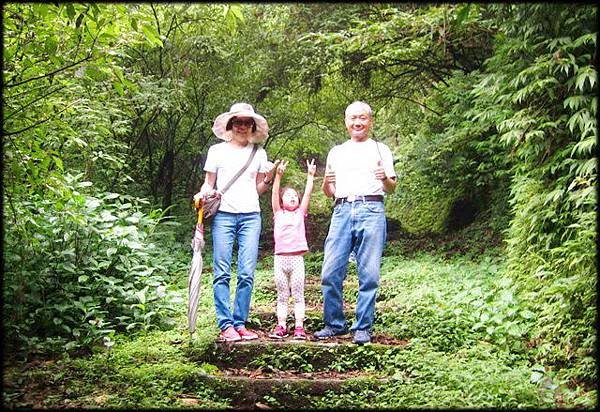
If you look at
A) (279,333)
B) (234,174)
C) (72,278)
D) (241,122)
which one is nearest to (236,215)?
(234,174)

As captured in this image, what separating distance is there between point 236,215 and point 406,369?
2.03 metres

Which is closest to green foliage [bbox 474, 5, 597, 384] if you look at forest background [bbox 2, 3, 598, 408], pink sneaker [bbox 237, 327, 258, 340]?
forest background [bbox 2, 3, 598, 408]

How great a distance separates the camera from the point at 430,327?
5172mm

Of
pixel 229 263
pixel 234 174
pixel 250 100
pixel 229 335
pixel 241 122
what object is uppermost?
pixel 250 100

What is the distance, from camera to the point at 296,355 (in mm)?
4586

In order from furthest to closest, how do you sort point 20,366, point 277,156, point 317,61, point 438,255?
point 277,156 < point 317,61 < point 438,255 < point 20,366

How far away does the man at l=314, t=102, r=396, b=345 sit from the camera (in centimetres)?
493

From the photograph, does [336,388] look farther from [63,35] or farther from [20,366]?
[63,35]

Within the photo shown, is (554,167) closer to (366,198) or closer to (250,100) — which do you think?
(366,198)

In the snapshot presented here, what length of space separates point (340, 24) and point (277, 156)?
4235mm

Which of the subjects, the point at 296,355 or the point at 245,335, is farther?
the point at 245,335

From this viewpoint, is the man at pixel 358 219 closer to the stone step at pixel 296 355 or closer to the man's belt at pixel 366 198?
the man's belt at pixel 366 198

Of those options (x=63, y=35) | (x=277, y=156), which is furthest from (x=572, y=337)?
(x=277, y=156)

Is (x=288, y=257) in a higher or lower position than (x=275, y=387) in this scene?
higher
